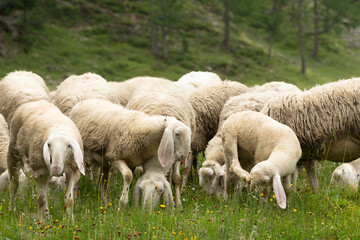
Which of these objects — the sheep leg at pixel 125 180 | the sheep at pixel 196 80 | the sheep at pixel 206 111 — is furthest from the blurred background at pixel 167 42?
the sheep leg at pixel 125 180

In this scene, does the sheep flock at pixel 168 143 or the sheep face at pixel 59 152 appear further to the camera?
the sheep flock at pixel 168 143

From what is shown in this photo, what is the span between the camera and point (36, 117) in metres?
5.82

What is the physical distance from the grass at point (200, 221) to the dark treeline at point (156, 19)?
77.5 ft

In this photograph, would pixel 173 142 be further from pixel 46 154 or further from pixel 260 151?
pixel 46 154

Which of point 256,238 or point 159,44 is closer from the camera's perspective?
point 256,238

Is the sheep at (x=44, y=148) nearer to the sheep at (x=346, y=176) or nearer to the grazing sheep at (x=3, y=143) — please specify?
the grazing sheep at (x=3, y=143)

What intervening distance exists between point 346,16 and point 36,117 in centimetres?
3783

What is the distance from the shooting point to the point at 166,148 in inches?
228

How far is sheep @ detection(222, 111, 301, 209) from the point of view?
503cm

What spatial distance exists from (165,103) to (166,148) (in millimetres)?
1237

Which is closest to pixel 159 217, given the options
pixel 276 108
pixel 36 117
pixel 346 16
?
pixel 36 117

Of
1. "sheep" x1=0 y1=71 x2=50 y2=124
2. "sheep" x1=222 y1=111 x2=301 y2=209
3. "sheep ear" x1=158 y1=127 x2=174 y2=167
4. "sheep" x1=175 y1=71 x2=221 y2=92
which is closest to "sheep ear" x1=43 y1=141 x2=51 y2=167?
"sheep ear" x1=158 y1=127 x2=174 y2=167

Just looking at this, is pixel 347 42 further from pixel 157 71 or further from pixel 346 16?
pixel 157 71

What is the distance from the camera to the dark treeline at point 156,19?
96.2 ft
